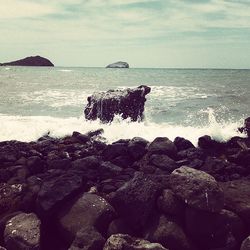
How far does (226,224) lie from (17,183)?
399cm

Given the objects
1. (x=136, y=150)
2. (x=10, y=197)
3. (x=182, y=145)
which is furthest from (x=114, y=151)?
(x=10, y=197)

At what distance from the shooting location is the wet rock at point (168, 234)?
5.47 m

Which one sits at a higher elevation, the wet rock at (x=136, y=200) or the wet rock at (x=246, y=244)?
the wet rock at (x=136, y=200)

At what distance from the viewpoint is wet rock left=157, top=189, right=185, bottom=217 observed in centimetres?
586

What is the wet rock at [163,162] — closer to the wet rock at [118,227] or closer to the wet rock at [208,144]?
the wet rock at [208,144]

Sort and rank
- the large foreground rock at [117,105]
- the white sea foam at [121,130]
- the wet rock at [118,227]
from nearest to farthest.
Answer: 1. the wet rock at [118,227]
2. the white sea foam at [121,130]
3. the large foreground rock at [117,105]

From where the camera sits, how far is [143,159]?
29.4 ft

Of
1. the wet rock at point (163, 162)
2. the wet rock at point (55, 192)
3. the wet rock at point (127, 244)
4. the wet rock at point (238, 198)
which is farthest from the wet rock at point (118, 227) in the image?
the wet rock at point (163, 162)

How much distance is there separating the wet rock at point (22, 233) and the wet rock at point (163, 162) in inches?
A: 126

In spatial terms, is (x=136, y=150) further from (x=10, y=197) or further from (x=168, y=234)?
(x=168, y=234)

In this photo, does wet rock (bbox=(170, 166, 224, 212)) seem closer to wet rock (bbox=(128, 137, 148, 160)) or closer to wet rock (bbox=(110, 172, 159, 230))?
wet rock (bbox=(110, 172, 159, 230))

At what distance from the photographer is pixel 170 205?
19.2 ft

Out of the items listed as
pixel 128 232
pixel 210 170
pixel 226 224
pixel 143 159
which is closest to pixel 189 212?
pixel 226 224

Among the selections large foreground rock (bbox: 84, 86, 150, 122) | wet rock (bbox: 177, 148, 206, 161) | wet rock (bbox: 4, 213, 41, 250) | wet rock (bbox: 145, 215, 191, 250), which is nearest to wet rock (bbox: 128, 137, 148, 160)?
wet rock (bbox: 177, 148, 206, 161)
